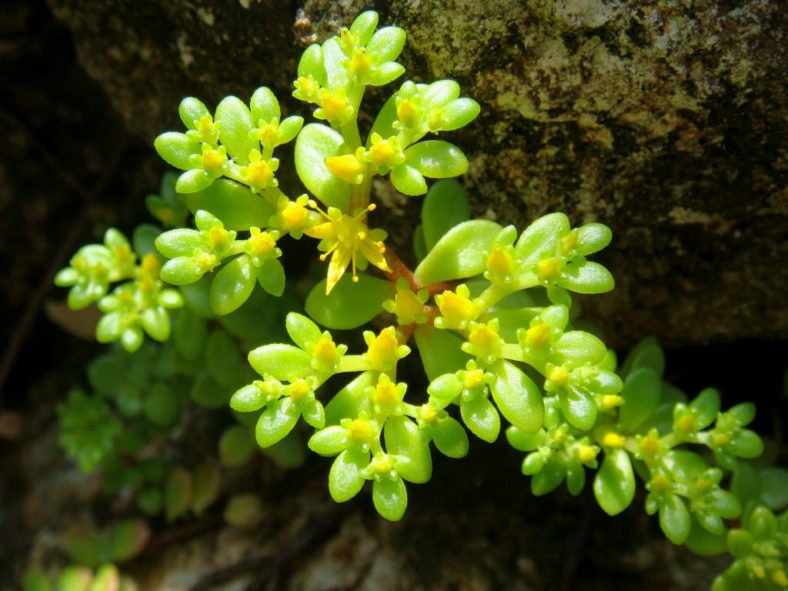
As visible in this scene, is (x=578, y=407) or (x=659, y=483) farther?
(x=659, y=483)

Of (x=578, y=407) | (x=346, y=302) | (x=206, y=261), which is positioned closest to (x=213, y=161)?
(x=206, y=261)

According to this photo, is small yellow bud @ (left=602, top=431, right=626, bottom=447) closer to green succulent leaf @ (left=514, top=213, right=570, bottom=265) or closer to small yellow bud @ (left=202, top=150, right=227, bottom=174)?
green succulent leaf @ (left=514, top=213, right=570, bottom=265)

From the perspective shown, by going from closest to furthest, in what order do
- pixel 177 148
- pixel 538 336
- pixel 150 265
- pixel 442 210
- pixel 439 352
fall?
pixel 538 336
pixel 177 148
pixel 439 352
pixel 442 210
pixel 150 265

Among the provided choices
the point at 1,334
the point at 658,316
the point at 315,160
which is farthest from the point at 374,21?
the point at 1,334

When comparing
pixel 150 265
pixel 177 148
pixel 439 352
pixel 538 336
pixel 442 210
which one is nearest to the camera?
pixel 538 336

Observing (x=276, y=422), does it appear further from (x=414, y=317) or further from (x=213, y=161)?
(x=213, y=161)

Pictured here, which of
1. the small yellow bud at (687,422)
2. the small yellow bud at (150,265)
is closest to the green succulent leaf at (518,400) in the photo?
the small yellow bud at (687,422)

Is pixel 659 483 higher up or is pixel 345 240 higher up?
pixel 345 240

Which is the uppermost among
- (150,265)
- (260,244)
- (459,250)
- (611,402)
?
(260,244)
